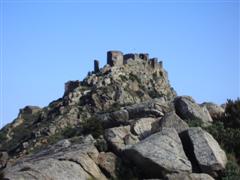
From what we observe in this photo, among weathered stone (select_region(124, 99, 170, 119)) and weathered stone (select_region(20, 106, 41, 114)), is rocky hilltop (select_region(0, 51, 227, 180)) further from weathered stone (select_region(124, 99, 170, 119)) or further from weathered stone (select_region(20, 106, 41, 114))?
weathered stone (select_region(20, 106, 41, 114))

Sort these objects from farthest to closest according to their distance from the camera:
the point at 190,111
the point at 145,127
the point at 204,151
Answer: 1. the point at 190,111
2. the point at 145,127
3. the point at 204,151

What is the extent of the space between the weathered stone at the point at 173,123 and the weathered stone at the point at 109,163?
9.80ft

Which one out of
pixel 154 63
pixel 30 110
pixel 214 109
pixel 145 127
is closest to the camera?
pixel 145 127

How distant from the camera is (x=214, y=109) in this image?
3262 centimetres

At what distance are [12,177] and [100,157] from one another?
4220mm

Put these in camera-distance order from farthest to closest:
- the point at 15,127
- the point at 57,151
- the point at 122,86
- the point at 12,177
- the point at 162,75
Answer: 1. the point at 162,75
2. the point at 15,127
3. the point at 122,86
4. the point at 57,151
5. the point at 12,177

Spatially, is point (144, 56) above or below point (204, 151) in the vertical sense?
above

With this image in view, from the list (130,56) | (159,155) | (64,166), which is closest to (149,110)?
(159,155)

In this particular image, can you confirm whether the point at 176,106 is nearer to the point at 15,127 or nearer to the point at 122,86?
the point at 122,86

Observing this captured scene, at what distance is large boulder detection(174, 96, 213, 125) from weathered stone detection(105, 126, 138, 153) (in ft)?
11.2

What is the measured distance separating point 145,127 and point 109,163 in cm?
337

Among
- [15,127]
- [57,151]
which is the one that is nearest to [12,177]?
[57,151]

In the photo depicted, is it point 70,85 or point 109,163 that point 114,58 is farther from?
point 109,163

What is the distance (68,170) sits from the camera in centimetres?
2247
